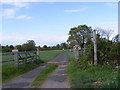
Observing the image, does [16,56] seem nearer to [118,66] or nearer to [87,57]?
[87,57]

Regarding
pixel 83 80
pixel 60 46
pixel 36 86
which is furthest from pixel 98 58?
pixel 60 46

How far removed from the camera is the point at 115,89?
22.9 ft

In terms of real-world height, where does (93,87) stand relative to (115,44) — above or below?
below

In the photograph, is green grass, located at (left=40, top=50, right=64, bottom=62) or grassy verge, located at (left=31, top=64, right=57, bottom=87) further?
green grass, located at (left=40, top=50, right=64, bottom=62)

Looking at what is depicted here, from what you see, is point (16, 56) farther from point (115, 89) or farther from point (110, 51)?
point (115, 89)

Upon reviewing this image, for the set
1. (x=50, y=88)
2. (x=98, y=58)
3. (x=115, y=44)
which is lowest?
(x=50, y=88)

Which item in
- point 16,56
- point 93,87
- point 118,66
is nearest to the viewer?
point 93,87

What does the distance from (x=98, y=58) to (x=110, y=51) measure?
1.37m

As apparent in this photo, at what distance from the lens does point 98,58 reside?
13.9 metres

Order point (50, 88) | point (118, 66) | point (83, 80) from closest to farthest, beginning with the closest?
1. point (50, 88)
2. point (83, 80)
3. point (118, 66)

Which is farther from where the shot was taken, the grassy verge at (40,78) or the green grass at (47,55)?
the green grass at (47,55)

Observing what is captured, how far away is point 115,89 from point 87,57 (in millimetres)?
7480

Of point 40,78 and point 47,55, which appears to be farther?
point 47,55

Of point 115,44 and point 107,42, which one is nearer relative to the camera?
point 115,44
